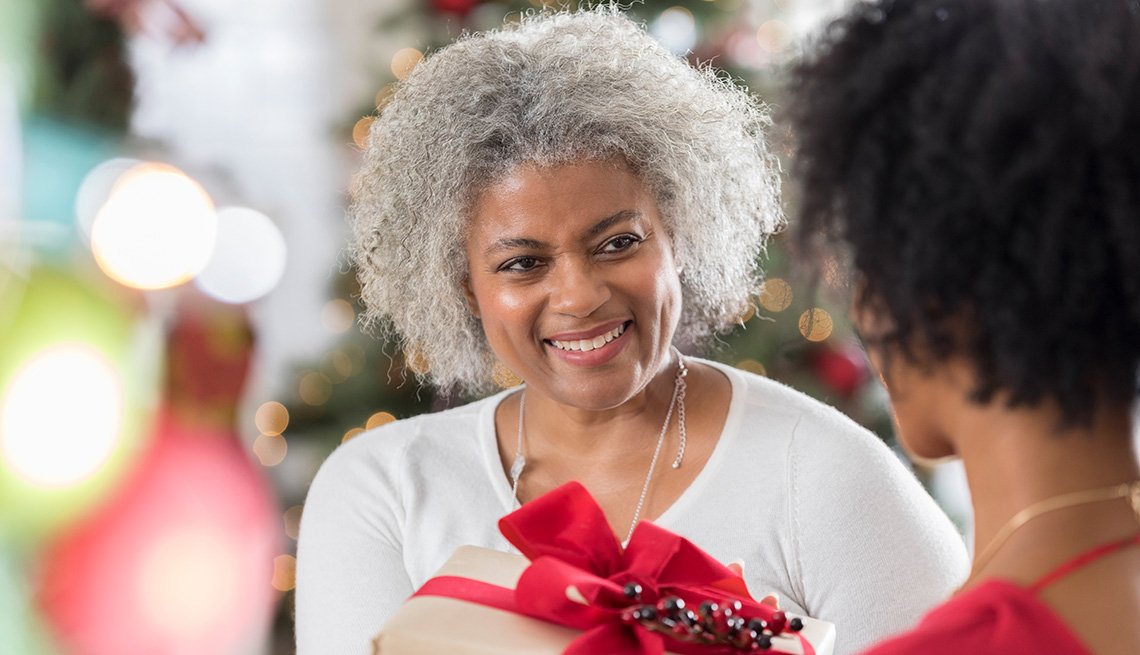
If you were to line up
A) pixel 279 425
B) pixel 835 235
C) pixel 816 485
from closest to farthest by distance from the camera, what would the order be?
pixel 835 235, pixel 816 485, pixel 279 425

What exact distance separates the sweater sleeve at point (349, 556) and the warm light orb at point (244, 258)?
2.19 meters

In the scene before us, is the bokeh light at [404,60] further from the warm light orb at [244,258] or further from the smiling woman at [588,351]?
the warm light orb at [244,258]

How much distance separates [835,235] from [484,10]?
1.97 meters

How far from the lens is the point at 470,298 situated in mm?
→ 1971

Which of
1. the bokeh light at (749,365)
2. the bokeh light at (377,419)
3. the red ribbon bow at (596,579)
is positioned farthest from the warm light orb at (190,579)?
the red ribbon bow at (596,579)

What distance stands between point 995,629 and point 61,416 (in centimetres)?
322

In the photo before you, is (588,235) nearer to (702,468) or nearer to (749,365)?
(702,468)

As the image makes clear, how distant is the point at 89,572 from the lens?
3.39 meters

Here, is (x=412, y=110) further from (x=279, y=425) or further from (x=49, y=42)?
(x=49, y=42)

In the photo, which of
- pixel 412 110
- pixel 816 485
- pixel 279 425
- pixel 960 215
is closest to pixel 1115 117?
pixel 960 215

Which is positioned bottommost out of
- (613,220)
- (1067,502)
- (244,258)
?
(1067,502)

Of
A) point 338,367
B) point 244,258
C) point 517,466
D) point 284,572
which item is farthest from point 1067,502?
point 244,258

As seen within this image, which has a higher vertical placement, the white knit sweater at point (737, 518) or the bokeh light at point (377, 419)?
the bokeh light at point (377, 419)

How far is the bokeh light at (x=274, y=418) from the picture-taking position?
126 inches
